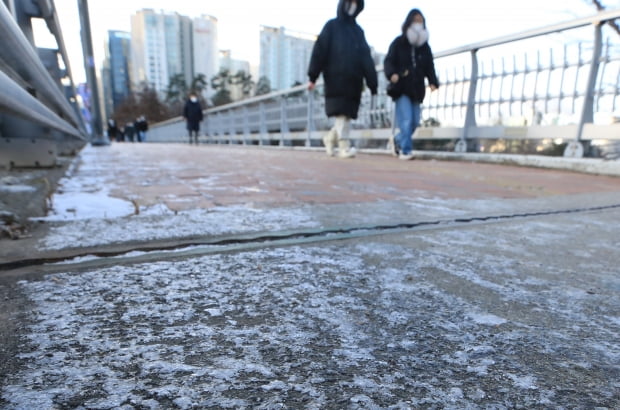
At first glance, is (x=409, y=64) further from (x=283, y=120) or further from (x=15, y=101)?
(x=283, y=120)

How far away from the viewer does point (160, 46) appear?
68.7 metres

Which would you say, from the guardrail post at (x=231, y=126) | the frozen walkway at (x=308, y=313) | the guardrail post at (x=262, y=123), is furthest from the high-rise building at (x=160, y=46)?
the frozen walkway at (x=308, y=313)

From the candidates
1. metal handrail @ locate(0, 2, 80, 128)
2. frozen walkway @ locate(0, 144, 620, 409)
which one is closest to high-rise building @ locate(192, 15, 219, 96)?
metal handrail @ locate(0, 2, 80, 128)

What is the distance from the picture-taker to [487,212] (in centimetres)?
189

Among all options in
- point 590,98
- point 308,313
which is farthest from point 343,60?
point 308,313

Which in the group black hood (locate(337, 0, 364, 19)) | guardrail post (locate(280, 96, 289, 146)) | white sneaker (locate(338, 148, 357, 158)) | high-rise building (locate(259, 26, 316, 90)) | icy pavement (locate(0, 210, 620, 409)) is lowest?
icy pavement (locate(0, 210, 620, 409))

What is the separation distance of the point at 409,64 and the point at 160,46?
237 feet

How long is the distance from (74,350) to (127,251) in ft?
1.71

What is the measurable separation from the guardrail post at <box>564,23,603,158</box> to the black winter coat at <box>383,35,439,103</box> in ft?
5.63

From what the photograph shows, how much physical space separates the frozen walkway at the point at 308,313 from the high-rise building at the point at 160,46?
70.8m

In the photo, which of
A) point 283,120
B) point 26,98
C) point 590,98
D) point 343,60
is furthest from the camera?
point 283,120

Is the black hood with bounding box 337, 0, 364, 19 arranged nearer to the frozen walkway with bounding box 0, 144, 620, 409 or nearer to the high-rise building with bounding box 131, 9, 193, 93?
the frozen walkway with bounding box 0, 144, 620, 409

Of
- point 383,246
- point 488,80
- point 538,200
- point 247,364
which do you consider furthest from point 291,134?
point 247,364

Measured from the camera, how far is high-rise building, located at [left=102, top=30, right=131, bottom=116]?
69.1m
